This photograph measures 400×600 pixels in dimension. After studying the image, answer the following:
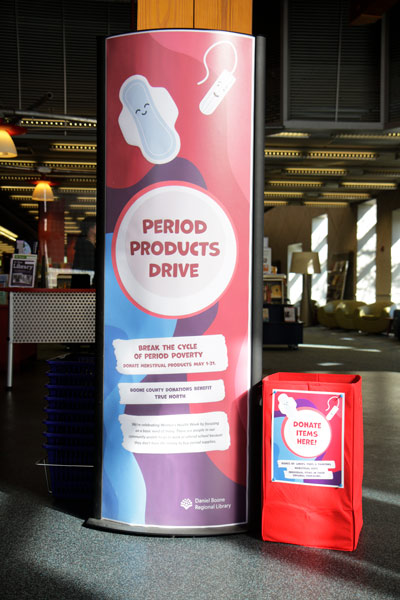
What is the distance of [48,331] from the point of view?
18.2 feet

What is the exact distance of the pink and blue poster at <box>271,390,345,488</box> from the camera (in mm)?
2250

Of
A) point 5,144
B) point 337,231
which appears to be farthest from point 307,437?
point 337,231

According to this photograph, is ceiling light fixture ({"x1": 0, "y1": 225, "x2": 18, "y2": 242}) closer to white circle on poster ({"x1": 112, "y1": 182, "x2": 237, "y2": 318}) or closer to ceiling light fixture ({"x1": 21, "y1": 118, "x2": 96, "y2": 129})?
ceiling light fixture ({"x1": 21, "y1": 118, "x2": 96, "y2": 129})

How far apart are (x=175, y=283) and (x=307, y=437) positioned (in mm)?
768


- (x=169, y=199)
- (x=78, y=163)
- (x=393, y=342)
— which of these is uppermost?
(x=78, y=163)

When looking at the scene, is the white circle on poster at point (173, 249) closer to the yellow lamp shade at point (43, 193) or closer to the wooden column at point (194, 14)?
the wooden column at point (194, 14)

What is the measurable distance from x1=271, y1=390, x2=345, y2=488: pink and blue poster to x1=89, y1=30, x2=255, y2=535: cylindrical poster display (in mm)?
154

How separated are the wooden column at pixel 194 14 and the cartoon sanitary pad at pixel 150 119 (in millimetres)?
466

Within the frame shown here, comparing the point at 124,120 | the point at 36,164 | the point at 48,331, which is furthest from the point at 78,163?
the point at 124,120

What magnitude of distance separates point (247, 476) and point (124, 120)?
1.47 m

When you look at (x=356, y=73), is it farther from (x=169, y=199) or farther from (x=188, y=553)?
(x=188, y=553)

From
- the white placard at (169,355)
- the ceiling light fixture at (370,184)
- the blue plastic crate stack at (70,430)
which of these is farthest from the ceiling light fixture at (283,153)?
the white placard at (169,355)

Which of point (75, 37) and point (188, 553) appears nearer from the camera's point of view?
point (188, 553)

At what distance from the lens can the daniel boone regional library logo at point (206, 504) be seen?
233 centimetres
